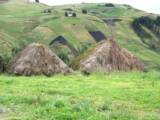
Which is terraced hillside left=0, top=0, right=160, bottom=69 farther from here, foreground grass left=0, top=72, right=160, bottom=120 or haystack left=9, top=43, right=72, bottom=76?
foreground grass left=0, top=72, right=160, bottom=120

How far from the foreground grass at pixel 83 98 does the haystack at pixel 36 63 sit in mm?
3833

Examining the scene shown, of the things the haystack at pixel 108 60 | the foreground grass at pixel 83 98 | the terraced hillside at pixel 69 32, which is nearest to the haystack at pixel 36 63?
the haystack at pixel 108 60

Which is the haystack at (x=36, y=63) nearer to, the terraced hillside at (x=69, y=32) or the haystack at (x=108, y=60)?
the haystack at (x=108, y=60)

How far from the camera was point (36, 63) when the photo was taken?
102 feet

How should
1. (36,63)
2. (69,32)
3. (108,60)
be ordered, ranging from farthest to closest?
(69,32) → (108,60) → (36,63)

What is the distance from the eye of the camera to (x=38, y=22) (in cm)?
17550

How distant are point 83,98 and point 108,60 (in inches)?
569

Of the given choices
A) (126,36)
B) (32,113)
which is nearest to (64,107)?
(32,113)

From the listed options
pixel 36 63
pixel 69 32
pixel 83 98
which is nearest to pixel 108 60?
pixel 36 63

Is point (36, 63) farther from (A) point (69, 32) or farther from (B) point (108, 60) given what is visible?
(A) point (69, 32)

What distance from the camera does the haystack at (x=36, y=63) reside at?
3067 cm

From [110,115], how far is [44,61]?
53.4ft

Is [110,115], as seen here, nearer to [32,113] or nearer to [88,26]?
[32,113]

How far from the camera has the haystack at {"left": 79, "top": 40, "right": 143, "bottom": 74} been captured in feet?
107
